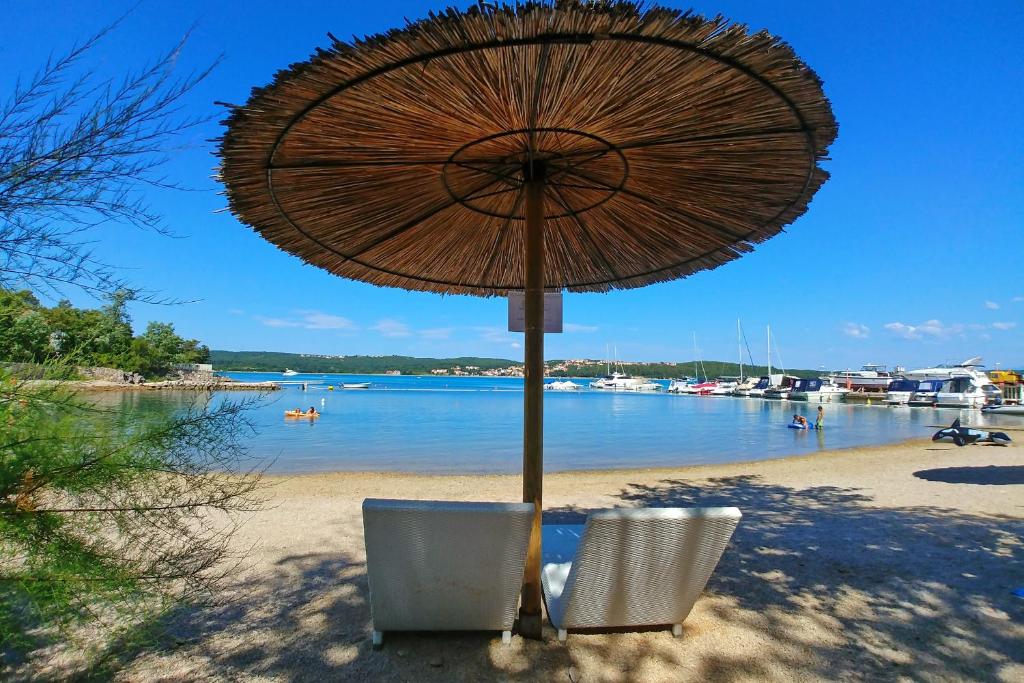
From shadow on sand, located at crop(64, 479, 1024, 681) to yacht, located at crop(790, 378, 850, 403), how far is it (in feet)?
150

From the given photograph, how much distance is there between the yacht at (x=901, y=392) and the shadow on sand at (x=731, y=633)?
141 ft

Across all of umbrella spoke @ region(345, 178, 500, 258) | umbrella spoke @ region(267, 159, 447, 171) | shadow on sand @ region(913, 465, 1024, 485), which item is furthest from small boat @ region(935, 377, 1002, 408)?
umbrella spoke @ region(267, 159, 447, 171)

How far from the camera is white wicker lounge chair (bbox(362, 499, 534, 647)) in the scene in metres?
1.97

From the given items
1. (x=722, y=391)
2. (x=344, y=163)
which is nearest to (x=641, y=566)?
(x=344, y=163)

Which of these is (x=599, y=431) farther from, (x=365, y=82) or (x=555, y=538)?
(x=365, y=82)

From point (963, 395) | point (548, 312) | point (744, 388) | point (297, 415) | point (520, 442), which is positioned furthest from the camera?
point (744, 388)

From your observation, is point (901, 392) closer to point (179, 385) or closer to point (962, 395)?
point (962, 395)

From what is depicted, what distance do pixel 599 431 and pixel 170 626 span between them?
18.4 metres

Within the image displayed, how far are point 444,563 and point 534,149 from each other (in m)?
1.76

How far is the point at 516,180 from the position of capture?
2609mm

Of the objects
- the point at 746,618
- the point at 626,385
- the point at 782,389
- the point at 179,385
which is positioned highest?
the point at 626,385

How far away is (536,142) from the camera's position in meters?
2.33

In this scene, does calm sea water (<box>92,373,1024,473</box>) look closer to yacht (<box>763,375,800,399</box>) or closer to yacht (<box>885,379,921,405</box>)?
yacht (<box>885,379,921,405</box>)

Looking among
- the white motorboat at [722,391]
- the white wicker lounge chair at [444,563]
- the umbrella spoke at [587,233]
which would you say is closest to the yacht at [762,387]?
the white motorboat at [722,391]
